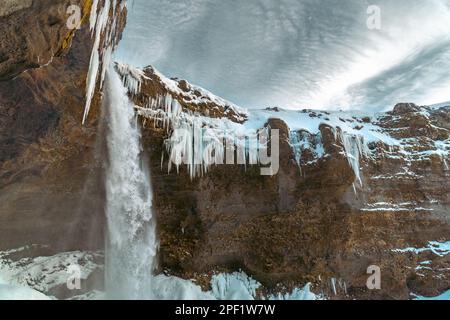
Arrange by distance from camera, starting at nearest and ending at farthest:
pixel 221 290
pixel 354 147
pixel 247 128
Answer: pixel 221 290
pixel 247 128
pixel 354 147

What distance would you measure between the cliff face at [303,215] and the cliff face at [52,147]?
10.3 ft

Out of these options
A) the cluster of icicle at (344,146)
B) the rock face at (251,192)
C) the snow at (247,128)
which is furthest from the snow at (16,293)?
the cluster of icicle at (344,146)

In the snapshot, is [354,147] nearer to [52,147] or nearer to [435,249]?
[435,249]

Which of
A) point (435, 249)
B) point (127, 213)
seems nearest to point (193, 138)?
point (127, 213)

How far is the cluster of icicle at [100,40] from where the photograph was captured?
40.8 ft

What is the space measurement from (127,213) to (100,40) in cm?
816

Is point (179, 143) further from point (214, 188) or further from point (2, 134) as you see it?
point (2, 134)

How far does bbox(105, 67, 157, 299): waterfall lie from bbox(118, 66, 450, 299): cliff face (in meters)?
0.86

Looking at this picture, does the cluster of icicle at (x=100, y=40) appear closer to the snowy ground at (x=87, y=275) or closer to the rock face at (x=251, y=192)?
the rock face at (x=251, y=192)

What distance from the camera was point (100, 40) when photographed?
13875mm

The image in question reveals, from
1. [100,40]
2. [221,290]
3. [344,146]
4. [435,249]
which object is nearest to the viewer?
[100,40]

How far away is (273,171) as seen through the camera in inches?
784

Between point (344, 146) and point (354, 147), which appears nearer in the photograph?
point (344, 146)

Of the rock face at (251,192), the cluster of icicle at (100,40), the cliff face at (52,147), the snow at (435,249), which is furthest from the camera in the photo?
the snow at (435,249)
